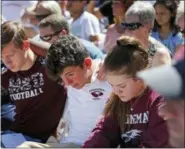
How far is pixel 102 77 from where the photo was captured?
316 centimetres

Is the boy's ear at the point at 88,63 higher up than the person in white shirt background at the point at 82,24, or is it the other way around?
the boy's ear at the point at 88,63

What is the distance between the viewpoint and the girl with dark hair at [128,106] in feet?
8.28

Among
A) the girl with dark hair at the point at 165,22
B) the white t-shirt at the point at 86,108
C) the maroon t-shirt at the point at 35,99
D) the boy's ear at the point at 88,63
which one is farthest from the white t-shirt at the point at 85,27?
the boy's ear at the point at 88,63

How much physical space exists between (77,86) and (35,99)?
623 mm

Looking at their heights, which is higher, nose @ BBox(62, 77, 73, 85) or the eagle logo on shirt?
nose @ BBox(62, 77, 73, 85)

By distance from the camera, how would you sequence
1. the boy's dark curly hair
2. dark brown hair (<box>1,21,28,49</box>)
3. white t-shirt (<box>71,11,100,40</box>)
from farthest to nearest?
Result: white t-shirt (<box>71,11,100,40</box>)
dark brown hair (<box>1,21,28,49</box>)
the boy's dark curly hair

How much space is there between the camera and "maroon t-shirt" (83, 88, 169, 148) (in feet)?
8.03

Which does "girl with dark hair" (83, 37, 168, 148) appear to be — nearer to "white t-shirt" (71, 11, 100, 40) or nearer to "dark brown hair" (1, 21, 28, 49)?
"dark brown hair" (1, 21, 28, 49)

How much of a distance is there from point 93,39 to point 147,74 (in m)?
4.98

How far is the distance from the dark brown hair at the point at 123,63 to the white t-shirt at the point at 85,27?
344 centimetres

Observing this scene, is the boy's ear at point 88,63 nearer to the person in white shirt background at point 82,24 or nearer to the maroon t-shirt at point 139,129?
the maroon t-shirt at point 139,129

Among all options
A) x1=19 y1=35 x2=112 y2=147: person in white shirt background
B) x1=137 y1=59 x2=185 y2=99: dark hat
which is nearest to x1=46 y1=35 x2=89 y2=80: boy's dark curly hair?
x1=19 y1=35 x2=112 y2=147: person in white shirt background

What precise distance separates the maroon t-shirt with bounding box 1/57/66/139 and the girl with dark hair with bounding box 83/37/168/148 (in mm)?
1036

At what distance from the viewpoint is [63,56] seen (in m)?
3.03
